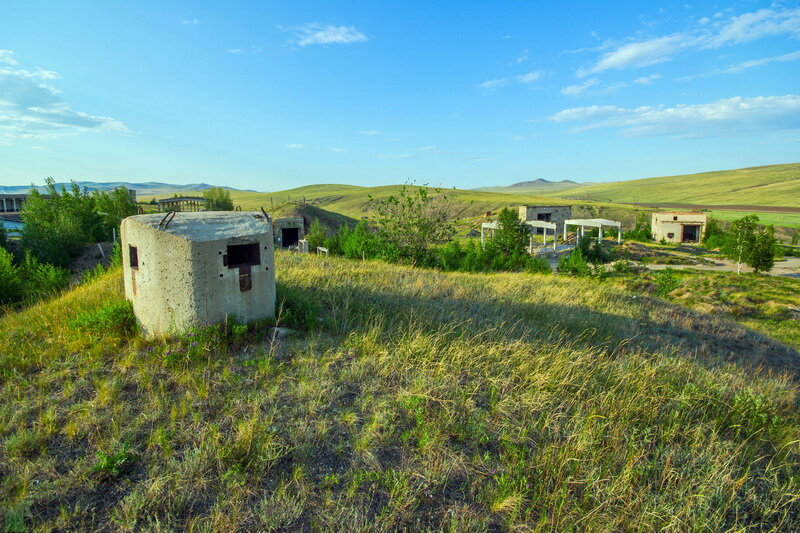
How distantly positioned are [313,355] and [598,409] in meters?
3.37

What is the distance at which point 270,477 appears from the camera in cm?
320

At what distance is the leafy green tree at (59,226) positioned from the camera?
60.0ft

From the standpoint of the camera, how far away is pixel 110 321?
213 inches

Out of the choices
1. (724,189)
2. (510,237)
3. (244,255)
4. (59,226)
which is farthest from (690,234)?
(724,189)

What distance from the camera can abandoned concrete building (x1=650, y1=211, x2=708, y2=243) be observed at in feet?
151

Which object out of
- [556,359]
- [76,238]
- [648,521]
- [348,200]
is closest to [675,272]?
[556,359]

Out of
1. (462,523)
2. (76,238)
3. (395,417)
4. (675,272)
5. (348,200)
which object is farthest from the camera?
(348,200)

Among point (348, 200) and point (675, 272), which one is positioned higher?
point (348, 200)

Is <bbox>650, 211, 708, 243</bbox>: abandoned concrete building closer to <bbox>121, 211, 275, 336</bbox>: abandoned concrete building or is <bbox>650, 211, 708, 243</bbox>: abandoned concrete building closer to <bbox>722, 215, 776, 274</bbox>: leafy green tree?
<bbox>722, 215, 776, 274</bbox>: leafy green tree

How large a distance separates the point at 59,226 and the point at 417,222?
1941 centimetres

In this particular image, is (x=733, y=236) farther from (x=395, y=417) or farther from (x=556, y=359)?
(x=395, y=417)

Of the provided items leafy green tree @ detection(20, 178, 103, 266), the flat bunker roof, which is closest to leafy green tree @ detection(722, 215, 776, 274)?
the flat bunker roof

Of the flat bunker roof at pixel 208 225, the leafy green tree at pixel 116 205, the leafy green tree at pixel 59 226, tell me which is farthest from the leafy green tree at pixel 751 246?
the leafy green tree at pixel 116 205

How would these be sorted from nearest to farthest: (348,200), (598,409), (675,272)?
(598,409) → (675,272) → (348,200)
